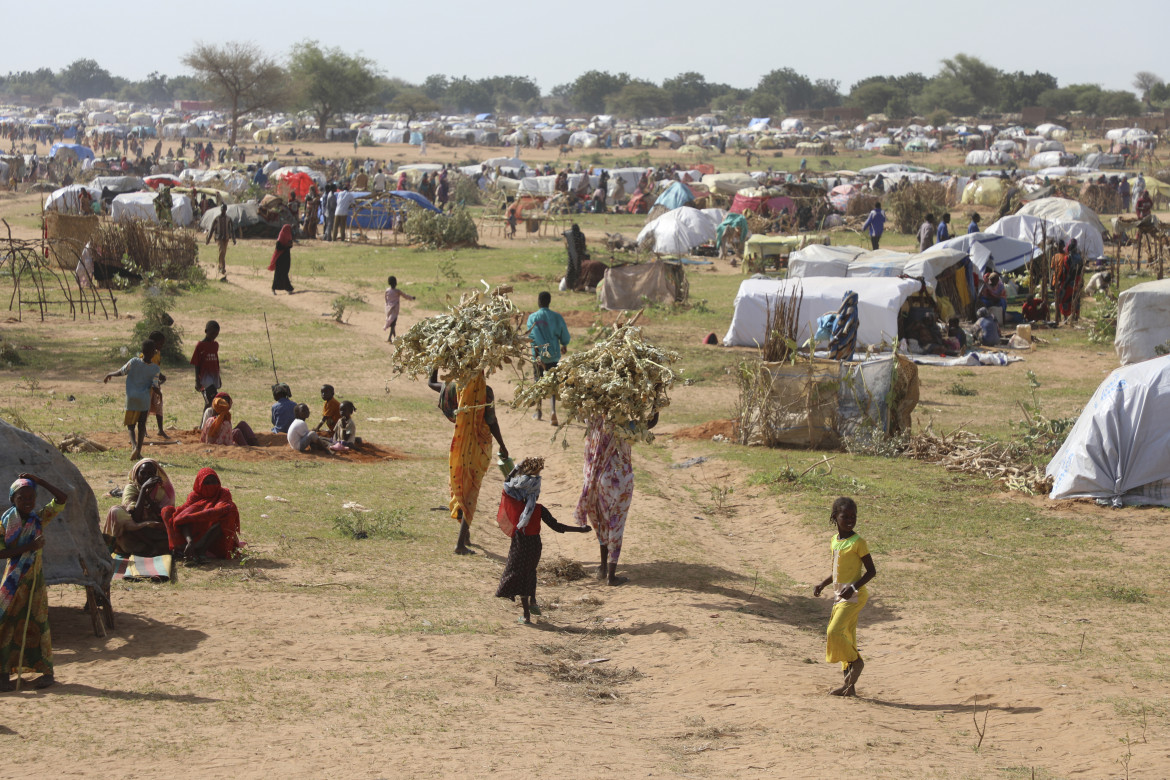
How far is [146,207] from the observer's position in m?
29.8

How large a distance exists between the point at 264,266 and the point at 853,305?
1546 cm

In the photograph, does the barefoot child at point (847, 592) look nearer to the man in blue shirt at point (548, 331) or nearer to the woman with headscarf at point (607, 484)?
the woman with headscarf at point (607, 484)

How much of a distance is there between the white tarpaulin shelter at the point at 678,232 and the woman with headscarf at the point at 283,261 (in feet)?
33.2

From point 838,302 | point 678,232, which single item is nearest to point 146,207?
point 678,232

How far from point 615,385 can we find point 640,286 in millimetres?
14206

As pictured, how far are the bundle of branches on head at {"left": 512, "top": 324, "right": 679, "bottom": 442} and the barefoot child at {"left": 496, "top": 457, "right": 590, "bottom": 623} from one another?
756 millimetres

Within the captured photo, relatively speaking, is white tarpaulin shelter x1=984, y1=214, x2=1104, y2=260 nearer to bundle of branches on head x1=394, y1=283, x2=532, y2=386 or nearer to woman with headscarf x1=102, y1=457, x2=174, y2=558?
bundle of branches on head x1=394, y1=283, x2=532, y2=386

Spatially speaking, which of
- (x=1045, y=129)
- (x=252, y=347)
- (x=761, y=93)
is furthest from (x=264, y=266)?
(x=761, y=93)

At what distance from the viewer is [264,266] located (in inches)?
1041

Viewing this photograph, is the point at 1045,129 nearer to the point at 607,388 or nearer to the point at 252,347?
the point at 252,347

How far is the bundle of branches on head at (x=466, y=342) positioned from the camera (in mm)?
8391

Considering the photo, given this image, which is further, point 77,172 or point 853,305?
point 77,172

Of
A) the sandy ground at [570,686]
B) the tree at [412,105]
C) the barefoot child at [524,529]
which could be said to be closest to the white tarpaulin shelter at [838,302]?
the sandy ground at [570,686]

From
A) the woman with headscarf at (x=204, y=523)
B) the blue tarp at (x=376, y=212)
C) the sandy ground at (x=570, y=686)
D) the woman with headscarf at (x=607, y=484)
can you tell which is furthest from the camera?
the blue tarp at (x=376, y=212)
